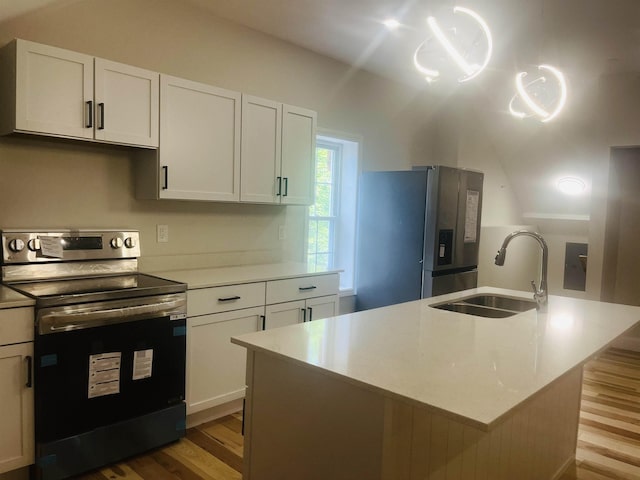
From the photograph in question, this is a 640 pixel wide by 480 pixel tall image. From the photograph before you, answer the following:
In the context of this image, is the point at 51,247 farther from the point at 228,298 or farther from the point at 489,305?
the point at 489,305

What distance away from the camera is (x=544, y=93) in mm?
2541

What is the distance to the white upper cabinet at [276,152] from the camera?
325 centimetres

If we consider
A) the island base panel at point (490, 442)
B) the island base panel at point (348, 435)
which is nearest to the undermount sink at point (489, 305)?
the island base panel at point (490, 442)

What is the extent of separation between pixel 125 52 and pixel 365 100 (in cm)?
222

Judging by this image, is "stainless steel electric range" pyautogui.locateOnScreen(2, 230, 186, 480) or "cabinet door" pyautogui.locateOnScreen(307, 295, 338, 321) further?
"cabinet door" pyautogui.locateOnScreen(307, 295, 338, 321)

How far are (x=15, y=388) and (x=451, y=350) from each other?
1781 mm

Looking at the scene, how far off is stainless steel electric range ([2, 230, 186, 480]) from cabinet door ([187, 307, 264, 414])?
0.09 metres

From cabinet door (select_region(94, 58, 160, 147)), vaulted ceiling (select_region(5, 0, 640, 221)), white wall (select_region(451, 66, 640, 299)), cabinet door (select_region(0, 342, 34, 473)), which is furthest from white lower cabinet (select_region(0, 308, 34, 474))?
white wall (select_region(451, 66, 640, 299))

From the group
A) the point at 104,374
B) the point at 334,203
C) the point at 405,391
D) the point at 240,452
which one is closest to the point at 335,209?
the point at 334,203

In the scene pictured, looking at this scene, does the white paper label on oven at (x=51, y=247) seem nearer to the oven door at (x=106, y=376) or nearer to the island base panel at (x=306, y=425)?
A: the oven door at (x=106, y=376)

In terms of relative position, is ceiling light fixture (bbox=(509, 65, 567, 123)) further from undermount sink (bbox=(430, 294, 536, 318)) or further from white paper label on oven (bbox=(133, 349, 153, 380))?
white paper label on oven (bbox=(133, 349, 153, 380))

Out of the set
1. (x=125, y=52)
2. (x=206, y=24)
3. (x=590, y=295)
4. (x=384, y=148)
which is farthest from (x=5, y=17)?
(x=590, y=295)

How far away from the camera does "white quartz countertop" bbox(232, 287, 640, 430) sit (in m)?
1.24

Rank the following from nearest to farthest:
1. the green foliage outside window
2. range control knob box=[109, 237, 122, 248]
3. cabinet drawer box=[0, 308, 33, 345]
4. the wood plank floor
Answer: cabinet drawer box=[0, 308, 33, 345], the wood plank floor, range control knob box=[109, 237, 122, 248], the green foliage outside window
